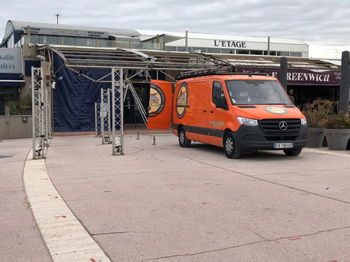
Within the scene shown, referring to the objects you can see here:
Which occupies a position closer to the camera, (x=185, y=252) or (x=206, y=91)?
(x=185, y=252)

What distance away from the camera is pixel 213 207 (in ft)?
20.6

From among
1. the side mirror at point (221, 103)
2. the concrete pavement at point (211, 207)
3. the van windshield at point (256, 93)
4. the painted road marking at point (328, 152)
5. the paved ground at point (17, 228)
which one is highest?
the van windshield at point (256, 93)

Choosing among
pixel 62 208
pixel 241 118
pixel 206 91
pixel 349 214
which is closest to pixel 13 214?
pixel 62 208

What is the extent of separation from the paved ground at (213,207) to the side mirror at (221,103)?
1.52 m

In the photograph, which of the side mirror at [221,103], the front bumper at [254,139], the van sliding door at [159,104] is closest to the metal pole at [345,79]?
the front bumper at [254,139]

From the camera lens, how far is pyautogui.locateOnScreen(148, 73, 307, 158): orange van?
11062 millimetres

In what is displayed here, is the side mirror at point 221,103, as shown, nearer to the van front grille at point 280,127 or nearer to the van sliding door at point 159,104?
the van front grille at point 280,127

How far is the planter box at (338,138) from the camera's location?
43.7ft

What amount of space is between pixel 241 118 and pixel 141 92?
1530cm

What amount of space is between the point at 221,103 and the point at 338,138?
409 cm

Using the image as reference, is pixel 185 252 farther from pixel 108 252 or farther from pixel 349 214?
pixel 349 214

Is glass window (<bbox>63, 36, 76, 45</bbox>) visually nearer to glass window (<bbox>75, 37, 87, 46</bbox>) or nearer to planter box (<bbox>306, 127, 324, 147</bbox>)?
glass window (<bbox>75, 37, 87, 46</bbox>)

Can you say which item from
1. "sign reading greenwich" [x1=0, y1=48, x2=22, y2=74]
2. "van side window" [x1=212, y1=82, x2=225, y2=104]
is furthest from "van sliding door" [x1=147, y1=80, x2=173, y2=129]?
"sign reading greenwich" [x1=0, y1=48, x2=22, y2=74]

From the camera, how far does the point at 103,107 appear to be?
57.8 feet
